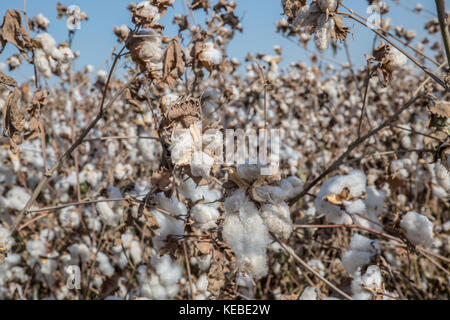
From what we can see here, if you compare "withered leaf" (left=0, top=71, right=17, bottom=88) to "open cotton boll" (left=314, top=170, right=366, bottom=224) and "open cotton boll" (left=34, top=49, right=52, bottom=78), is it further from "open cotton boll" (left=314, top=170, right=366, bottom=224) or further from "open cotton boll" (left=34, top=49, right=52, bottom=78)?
"open cotton boll" (left=314, top=170, right=366, bottom=224)

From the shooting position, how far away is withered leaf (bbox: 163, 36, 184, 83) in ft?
3.23

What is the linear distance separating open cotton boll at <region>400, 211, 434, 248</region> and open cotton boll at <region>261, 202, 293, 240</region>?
573 mm

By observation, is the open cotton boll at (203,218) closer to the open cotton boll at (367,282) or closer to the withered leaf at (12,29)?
the open cotton boll at (367,282)

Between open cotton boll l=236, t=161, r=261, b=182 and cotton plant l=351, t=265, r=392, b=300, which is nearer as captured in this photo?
open cotton boll l=236, t=161, r=261, b=182

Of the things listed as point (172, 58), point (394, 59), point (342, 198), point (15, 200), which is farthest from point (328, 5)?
point (15, 200)

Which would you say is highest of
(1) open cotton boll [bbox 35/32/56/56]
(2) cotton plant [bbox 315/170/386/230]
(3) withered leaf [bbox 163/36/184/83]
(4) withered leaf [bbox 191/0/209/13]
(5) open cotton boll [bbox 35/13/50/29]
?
(5) open cotton boll [bbox 35/13/50/29]

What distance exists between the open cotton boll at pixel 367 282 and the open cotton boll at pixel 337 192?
161 mm

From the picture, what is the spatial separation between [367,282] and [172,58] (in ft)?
2.73

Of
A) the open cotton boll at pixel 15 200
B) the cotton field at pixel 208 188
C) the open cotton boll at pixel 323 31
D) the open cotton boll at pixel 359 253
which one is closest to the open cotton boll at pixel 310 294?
the cotton field at pixel 208 188

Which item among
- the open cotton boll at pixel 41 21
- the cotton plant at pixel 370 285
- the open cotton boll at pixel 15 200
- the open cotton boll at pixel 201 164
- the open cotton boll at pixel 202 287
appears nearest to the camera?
the open cotton boll at pixel 201 164

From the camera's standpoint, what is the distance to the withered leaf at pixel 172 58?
38.8 inches

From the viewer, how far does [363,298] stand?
1240mm

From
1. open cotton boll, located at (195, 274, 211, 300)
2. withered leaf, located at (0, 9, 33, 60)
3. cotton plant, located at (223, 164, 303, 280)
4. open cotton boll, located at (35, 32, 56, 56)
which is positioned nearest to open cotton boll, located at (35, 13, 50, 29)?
open cotton boll, located at (35, 32, 56, 56)
